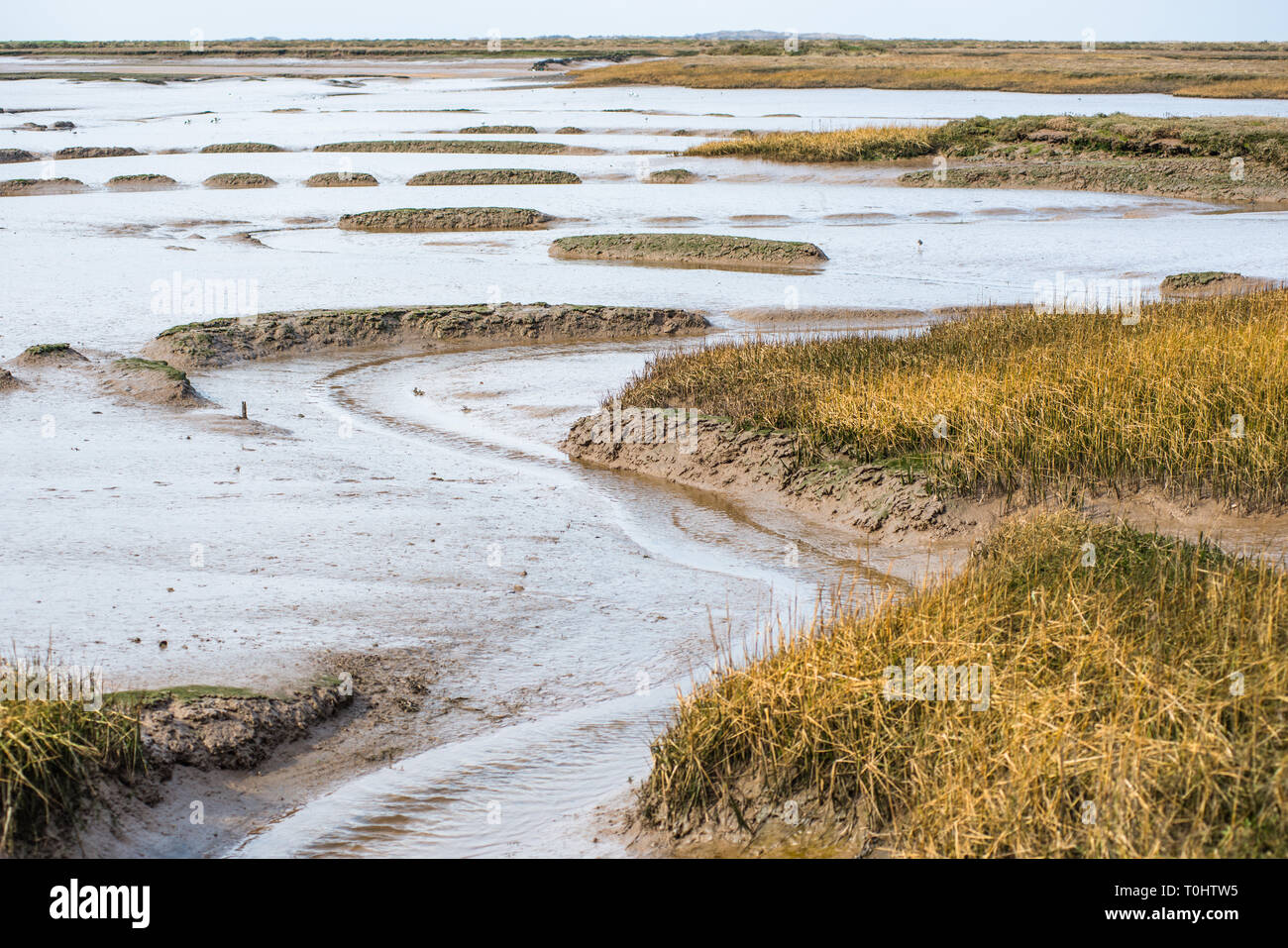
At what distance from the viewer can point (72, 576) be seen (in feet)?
25.6

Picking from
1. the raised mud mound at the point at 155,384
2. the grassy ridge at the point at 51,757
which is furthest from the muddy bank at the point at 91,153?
the grassy ridge at the point at 51,757

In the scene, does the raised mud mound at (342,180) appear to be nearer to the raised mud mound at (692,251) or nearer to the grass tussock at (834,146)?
the grass tussock at (834,146)

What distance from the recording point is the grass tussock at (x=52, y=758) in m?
4.61

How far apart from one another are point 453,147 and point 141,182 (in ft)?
41.0

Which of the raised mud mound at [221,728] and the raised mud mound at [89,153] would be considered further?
the raised mud mound at [89,153]

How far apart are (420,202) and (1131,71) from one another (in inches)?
2582

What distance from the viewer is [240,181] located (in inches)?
1449

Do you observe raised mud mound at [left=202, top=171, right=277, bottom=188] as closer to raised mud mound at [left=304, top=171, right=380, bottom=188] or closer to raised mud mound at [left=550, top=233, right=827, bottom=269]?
raised mud mound at [left=304, top=171, right=380, bottom=188]

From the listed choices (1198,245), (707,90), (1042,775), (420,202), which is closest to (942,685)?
(1042,775)

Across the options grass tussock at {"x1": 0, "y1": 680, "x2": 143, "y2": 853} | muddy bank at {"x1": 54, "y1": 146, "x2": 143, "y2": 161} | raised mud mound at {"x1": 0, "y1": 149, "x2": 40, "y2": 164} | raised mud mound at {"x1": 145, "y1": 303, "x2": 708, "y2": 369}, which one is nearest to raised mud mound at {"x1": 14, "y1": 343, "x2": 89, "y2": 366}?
raised mud mound at {"x1": 145, "y1": 303, "x2": 708, "y2": 369}

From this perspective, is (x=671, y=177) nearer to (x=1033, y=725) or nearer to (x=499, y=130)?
(x=499, y=130)

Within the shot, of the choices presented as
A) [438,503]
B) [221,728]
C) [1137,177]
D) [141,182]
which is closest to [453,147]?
[141,182]

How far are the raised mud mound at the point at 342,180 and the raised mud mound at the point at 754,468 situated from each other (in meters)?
27.4

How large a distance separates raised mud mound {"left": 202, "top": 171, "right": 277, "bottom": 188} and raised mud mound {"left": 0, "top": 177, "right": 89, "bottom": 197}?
3578 millimetres
